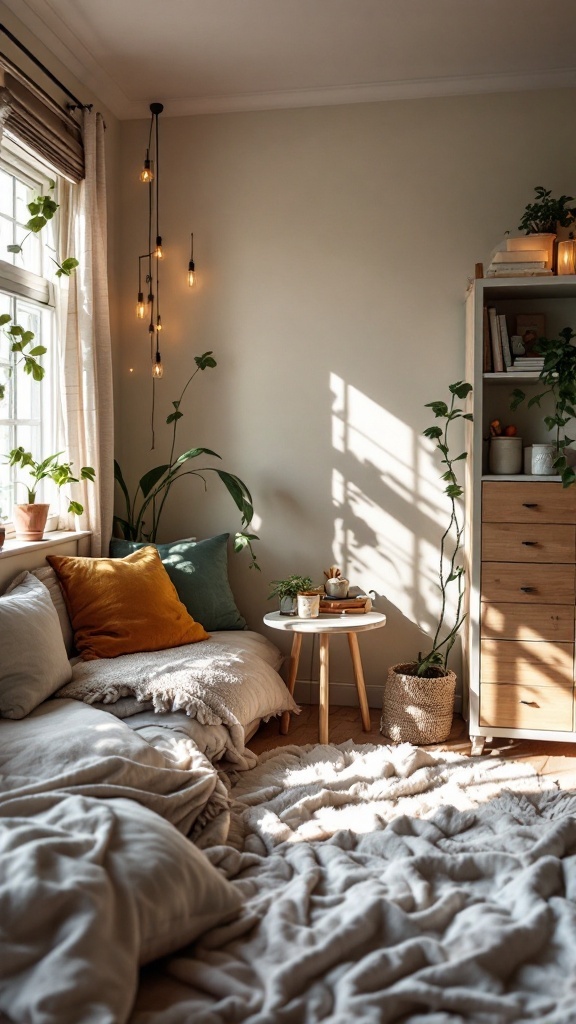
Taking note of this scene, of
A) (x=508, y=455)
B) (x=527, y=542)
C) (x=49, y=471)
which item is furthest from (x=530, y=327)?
(x=49, y=471)

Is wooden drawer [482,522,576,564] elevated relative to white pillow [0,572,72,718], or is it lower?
elevated

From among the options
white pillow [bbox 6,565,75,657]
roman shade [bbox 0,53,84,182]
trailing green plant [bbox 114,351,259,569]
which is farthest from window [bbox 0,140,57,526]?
trailing green plant [bbox 114,351,259,569]

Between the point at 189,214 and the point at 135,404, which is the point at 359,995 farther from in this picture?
the point at 189,214

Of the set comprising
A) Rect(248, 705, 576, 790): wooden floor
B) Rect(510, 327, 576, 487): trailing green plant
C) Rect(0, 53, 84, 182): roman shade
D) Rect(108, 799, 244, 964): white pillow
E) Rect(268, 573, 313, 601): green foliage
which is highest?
Rect(0, 53, 84, 182): roman shade

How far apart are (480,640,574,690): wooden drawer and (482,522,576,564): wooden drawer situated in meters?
0.32

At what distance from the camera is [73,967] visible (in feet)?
4.55

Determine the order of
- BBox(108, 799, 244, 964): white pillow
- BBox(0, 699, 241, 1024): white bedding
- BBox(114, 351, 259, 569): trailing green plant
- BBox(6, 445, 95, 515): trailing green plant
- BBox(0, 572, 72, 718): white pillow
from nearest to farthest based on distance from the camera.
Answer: BBox(0, 699, 241, 1024): white bedding
BBox(108, 799, 244, 964): white pillow
BBox(0, 572, 72, 718): white pillow
BBox(6, 445, 95, 515): trailing green plant
BBox(114, 351, 259, 569): trailing green plant

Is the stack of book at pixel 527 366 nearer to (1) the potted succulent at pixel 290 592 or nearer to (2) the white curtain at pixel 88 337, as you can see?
(1) the potted succulent at pixel 290 592

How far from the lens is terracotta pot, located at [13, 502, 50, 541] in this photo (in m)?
3.17

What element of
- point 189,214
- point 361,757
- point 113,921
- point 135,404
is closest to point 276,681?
point 361,757

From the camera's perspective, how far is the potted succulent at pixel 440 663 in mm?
3371

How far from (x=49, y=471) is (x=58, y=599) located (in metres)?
0.48

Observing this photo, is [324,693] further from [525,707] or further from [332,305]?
[332,305]

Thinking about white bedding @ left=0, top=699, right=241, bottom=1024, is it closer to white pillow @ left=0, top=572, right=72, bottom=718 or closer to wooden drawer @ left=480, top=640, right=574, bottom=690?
white pillow @ left=0, top=572, right=72, bottom=718
